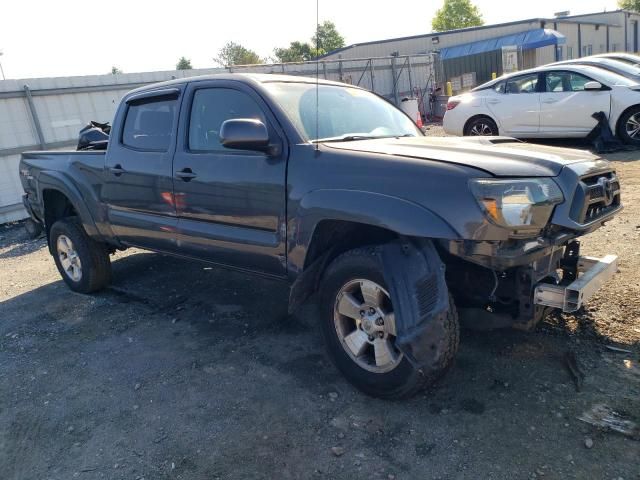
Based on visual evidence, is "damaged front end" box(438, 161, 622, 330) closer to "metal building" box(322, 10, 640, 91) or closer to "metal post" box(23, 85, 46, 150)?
"metal post" box(23, 85, 46, 150)

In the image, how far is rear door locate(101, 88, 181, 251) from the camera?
4.19 m

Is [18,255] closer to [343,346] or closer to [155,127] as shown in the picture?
[155,127]

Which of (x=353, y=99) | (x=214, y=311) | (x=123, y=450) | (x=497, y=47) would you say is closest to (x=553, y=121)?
(x=353, y=99)

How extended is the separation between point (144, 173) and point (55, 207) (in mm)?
1998

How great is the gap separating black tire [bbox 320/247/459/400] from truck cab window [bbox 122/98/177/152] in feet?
6.38

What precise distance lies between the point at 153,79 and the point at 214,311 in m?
9.11

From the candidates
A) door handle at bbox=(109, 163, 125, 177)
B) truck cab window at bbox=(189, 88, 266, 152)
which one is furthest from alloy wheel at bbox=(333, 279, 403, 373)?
door handle at bbox=(109, 163, 125, 177)

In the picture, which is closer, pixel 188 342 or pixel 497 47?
pixel 188 342

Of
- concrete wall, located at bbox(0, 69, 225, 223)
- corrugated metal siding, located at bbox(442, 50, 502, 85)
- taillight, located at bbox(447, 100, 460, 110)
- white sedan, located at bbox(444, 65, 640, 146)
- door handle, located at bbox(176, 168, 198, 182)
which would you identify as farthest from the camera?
corrugated metal siding, located at bbox(442, 50, 502, 85)

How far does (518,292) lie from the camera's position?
290cm

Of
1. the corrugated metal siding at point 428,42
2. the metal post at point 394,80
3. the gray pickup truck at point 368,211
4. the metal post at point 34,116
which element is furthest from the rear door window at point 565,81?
the corrugated metal siding at point 428,42

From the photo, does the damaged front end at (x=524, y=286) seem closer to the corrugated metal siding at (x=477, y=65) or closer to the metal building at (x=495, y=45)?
the metal building at (x=495, y=45)

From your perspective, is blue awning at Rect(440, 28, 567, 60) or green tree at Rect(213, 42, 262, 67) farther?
green tree at Rect(213, 42, 262, 67)

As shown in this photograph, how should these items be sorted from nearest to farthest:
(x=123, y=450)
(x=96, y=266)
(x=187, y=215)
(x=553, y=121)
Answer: (x=123, y=450)
(x=187, y=215)
(x=96, y=266)
(x=553, y=121)
